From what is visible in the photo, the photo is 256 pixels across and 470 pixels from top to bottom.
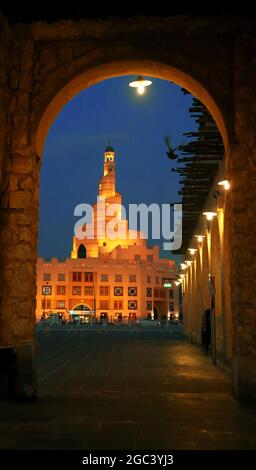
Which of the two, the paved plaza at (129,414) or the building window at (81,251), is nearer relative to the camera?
→ the paved plaza at (129,414)

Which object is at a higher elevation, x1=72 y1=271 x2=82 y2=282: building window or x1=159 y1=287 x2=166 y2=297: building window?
x1=72 y1=271 x2=82 y2=282: building window

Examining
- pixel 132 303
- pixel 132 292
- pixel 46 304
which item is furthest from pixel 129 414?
pixel 46 304

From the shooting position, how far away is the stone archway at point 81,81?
8.32 metres

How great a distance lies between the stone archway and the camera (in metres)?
8.32

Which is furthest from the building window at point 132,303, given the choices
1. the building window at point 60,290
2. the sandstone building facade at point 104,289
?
the building window at point 60,290

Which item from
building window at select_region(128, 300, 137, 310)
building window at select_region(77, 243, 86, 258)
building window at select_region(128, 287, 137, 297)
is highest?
building window at select_region(77, 243, 86, 258)

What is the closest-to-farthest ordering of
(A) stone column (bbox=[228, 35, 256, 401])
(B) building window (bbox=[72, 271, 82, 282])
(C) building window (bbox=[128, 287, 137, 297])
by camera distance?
(A) stone column (bbox=[228, 35, 256, 401])
(C) building window (bbox=[128, 287, 137, 297])
(B) building window (bbox=[72, 271, 82, 282])

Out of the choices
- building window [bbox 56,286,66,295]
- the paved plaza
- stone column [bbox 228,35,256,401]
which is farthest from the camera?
building window [bbox 56,286,66,295]

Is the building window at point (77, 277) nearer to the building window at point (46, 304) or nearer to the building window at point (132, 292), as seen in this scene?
the building window at point (46, 304)

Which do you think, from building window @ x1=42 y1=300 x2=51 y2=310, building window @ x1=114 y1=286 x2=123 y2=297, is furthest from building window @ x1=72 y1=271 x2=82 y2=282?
building window @ x1=114 y1=286 x2=123 y2=297

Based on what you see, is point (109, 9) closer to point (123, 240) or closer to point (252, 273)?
point (252, 273)

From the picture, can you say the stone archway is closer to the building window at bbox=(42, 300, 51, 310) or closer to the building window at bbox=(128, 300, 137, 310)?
the building window at bbox=(128, 300, 137, 310)

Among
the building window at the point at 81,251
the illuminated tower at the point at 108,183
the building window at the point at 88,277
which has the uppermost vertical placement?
the illuminated tower at the point at 108,183

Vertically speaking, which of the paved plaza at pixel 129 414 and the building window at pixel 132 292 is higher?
the building window at pixel 132 292
